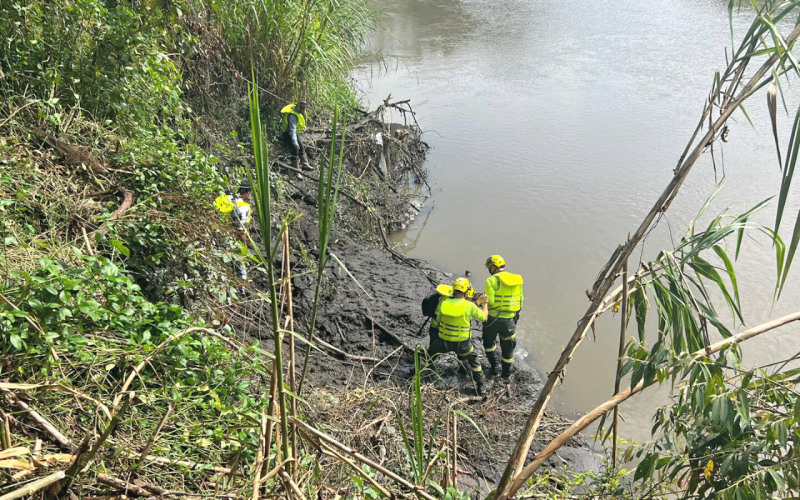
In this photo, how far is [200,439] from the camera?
2258 mm

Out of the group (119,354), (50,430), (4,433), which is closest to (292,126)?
(119,354)

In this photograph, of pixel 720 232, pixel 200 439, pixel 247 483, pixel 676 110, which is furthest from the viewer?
pixel 676 110

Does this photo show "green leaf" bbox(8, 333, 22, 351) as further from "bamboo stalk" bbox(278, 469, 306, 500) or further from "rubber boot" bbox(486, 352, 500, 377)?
"rubber boot" bbox(486, 352, 500, 377)

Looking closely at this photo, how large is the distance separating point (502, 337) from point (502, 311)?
307 millimetres

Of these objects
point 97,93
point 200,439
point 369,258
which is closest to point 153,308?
point 200,439

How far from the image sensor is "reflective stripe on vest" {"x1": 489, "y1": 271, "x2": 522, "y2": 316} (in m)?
5.36

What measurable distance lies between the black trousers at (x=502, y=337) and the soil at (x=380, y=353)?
0.28 meters

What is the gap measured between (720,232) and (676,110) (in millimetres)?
10885

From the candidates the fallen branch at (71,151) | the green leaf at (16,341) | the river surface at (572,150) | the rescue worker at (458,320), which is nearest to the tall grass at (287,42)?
the river surface at (572,150)

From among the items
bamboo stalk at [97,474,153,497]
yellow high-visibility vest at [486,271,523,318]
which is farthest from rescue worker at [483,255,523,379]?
bamboo stalk at [97,474,153,497]

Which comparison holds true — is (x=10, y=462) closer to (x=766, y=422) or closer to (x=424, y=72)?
(x=766, y=422)

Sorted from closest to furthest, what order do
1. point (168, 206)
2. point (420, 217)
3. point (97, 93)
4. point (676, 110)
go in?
1. point (168, 206)
2. point (97, 93)
3. point (420, 217)
4. point (676, 110)

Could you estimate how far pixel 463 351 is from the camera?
5.20 m

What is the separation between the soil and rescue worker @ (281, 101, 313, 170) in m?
0.40
